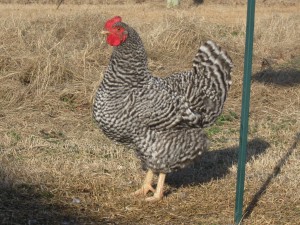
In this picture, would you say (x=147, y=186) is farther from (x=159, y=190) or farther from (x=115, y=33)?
(x=115, y=33)

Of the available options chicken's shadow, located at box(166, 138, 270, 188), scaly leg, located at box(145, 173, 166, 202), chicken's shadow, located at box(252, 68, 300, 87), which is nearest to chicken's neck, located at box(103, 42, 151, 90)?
scaly leg, located at box(145, 173, 166, 202)

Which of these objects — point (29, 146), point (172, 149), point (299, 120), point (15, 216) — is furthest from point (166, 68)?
point (15, 216)

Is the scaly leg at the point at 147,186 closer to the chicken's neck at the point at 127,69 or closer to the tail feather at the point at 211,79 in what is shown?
the tail feather at the point at 211,79

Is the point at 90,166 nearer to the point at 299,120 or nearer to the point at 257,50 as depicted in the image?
the point at 299,120

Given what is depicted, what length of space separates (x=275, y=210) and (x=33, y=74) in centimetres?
468

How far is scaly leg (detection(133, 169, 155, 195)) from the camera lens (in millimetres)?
5766

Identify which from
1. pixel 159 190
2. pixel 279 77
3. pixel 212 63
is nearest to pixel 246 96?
pixel 212 63

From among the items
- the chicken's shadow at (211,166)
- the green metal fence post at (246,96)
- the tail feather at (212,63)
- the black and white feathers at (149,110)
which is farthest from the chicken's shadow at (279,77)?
the green metal fence post at (246,96)

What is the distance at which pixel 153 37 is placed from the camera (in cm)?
Answer: 1142

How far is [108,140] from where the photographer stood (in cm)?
736

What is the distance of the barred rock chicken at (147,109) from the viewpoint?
17.3 feet

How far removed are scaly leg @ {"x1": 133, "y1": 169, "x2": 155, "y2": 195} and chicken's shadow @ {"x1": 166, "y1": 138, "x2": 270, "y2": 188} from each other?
36cm

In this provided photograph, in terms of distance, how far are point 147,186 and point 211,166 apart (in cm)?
107

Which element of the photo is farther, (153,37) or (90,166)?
(153,37)
